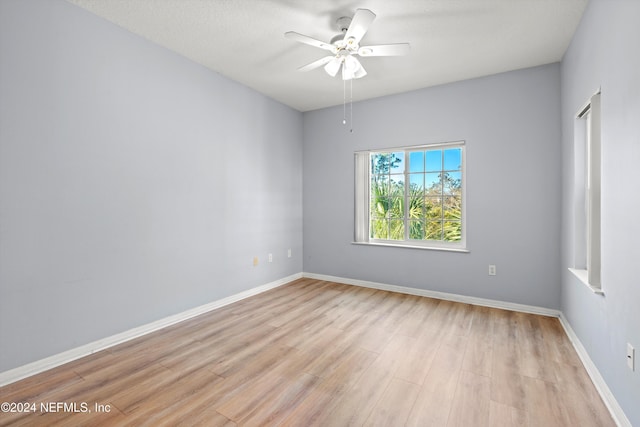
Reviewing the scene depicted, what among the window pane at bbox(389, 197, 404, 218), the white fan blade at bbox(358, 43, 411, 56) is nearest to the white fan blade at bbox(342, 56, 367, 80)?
the white fan blade at bbox(358, 43, 411, 56)

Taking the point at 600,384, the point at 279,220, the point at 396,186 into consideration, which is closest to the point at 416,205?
the point at 396,186

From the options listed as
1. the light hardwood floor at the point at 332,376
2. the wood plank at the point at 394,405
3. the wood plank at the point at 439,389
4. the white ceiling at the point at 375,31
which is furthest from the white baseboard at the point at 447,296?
the white ceiling at the point at 375,31

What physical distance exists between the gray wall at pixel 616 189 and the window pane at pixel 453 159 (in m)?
1.44

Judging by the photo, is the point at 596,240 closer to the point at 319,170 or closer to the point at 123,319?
the point at 319,170

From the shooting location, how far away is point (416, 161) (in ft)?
13.3

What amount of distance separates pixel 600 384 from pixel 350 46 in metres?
2.92

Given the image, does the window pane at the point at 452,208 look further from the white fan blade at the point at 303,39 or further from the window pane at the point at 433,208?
the white fan blade at the point at 303,39

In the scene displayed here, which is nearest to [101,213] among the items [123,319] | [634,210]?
[123,319]

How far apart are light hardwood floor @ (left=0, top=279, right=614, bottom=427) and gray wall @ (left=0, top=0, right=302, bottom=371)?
36 cm

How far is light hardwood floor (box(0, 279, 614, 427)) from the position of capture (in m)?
1.66

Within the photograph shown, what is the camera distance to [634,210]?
148 centimetres

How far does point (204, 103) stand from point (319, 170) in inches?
78.2

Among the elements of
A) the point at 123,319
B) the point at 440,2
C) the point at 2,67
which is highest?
the point at 440,2

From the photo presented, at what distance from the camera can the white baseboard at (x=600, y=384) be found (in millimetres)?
1594
